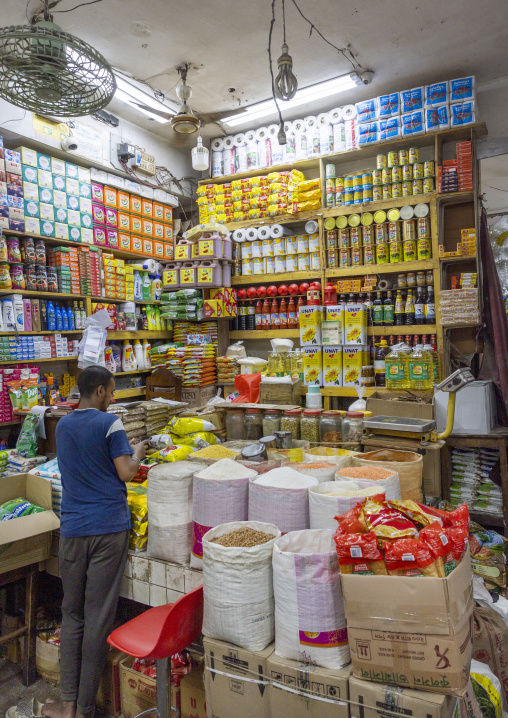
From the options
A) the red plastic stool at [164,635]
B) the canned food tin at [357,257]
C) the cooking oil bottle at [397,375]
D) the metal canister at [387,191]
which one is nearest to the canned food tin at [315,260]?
the canned food tin at [357,257]

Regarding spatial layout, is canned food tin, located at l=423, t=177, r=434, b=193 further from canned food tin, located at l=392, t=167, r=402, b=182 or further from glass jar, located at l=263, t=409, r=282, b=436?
glass jar, located at l=263, t=409, r=282, b=436

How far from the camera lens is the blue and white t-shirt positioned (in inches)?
82.8

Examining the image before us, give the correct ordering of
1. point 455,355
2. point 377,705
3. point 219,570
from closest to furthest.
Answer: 1. point 377,705
2. point 219,570
3. point 455,355

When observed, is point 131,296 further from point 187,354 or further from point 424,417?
point 424,417

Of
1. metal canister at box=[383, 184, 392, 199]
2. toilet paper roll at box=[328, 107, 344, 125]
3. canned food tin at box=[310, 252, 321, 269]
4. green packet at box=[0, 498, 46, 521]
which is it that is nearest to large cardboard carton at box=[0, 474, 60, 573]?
green packet at box=[0, 498, 46, 521]

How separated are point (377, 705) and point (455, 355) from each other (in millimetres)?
4015

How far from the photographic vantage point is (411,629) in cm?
126

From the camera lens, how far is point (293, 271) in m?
5.49

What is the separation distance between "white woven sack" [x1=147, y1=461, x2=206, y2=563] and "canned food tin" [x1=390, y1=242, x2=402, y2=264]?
3.62 metres

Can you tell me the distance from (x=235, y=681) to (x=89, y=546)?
906 millimetres

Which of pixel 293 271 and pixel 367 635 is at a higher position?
pixel 293 271

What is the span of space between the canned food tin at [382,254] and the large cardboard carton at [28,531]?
12.4 feet

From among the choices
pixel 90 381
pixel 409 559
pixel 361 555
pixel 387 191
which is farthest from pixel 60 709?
pixel 387 191

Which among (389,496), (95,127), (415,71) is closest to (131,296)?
(95,127)
